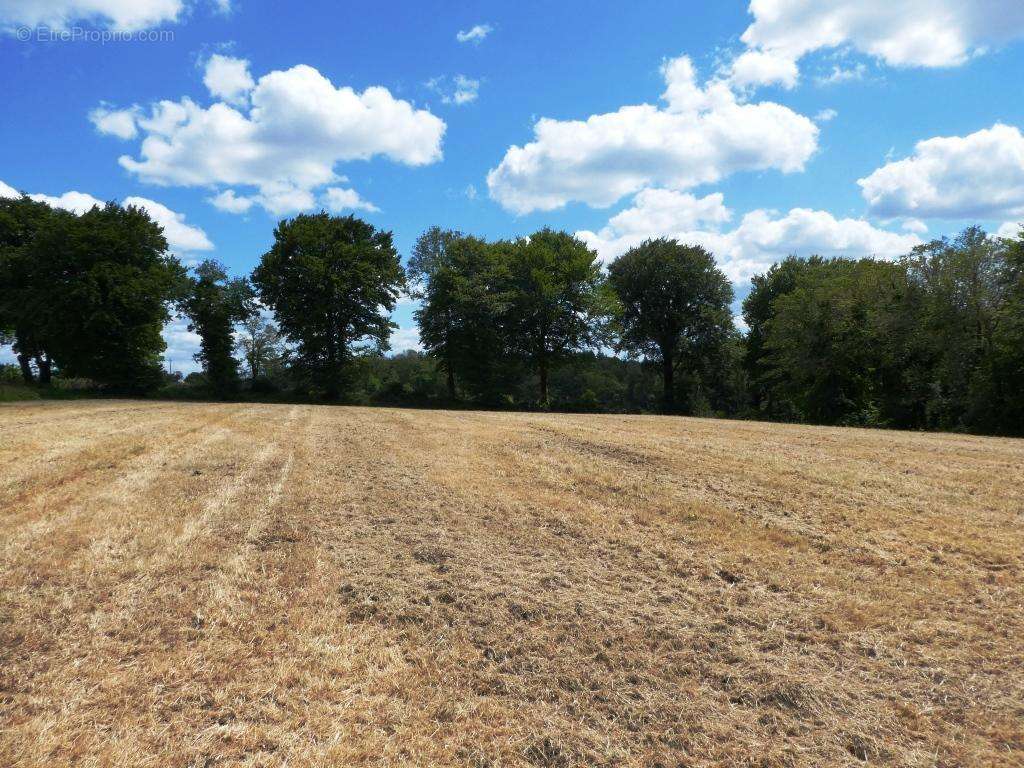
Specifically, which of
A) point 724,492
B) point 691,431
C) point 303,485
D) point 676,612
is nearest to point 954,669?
point 676,612

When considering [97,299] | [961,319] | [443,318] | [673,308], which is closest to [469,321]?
[443,318]

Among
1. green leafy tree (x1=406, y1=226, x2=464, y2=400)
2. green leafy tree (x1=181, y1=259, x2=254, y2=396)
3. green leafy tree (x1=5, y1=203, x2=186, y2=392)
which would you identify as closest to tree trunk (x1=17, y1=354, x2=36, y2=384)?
green leafy tree (x1=5, y1=203, x2=186, y2=392)

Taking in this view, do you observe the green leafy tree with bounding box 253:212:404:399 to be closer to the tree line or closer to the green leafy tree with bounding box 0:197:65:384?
the tree line

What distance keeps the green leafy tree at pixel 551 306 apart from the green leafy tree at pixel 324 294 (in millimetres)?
9240

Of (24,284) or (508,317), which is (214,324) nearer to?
(24,284)

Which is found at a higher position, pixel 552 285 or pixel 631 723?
pixel 552 285

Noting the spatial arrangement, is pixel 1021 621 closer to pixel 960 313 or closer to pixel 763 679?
pixel 763 679

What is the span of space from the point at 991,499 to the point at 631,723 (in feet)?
24.9

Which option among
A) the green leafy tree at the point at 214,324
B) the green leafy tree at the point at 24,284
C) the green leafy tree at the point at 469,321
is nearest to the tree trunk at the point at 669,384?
the green leafy tree at the point at 469,321

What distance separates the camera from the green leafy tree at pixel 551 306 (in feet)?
128

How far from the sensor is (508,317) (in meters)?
39.5

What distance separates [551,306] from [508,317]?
3136mm

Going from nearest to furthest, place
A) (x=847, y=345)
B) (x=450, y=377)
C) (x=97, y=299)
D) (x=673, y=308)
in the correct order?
(x=847, y=345) < (x=97, y=299) < (x=450, y=377) < (x=673, y=308)

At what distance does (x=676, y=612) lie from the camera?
14.2ft
